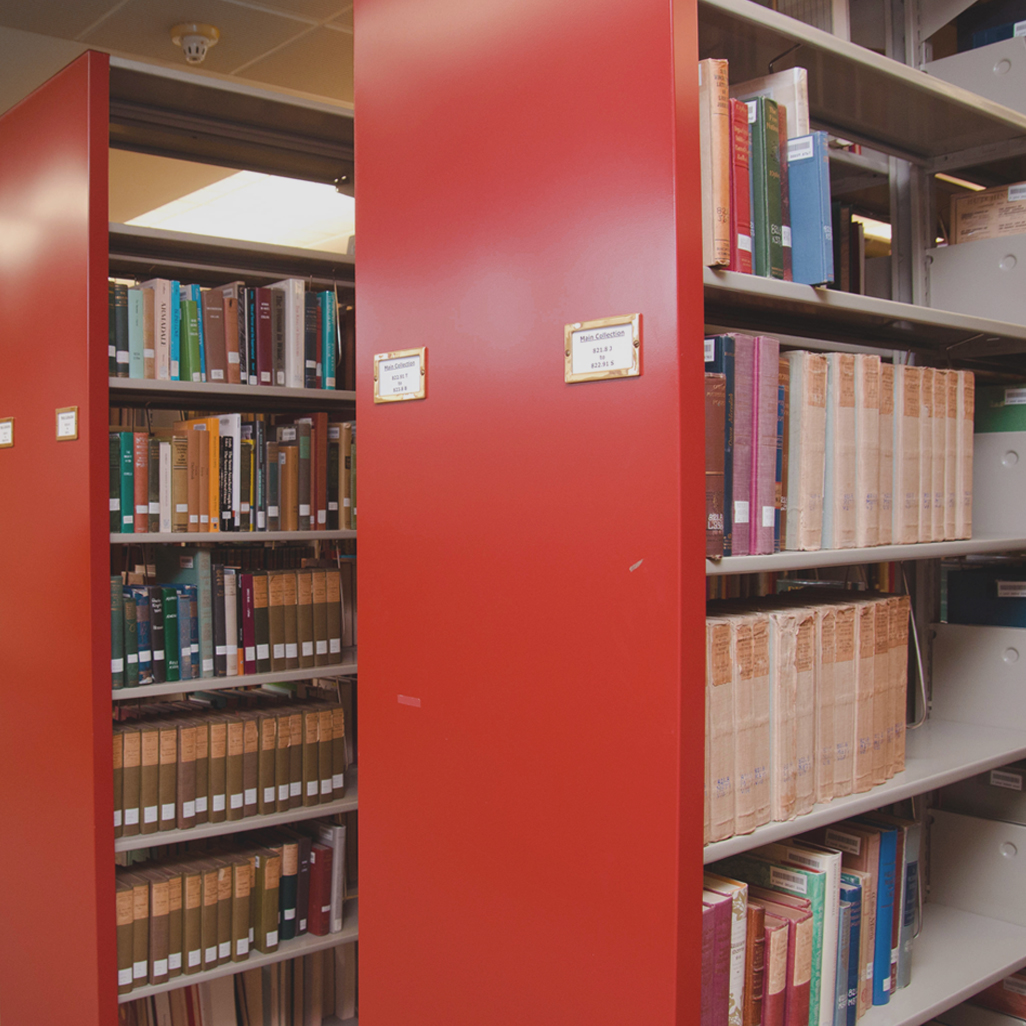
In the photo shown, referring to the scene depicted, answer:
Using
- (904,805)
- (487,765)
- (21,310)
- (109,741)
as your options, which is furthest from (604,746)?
(21,310)

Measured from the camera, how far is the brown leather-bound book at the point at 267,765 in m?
2.70

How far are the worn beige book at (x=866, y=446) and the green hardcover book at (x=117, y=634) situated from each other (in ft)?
5.90

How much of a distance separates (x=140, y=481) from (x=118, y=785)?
0.78 meters

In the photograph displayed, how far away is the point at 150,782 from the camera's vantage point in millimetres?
2488

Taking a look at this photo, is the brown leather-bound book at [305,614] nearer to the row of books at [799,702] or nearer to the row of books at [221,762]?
the row of books at [221,762]

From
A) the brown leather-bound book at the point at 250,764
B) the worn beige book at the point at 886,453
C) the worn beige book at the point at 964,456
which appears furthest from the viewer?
the brown leather-bound book at the point at 250,764

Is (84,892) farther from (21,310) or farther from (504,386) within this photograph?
(504,386)

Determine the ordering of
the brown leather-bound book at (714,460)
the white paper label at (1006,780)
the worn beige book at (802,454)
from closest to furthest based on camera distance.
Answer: the brown leather-bound book at (714,460) < the worn beige book at (802,454) < the white paper label at (1006,780)

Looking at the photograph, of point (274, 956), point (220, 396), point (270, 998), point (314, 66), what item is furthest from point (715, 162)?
point (314, 66)

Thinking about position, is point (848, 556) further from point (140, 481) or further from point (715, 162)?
point (140, 481)

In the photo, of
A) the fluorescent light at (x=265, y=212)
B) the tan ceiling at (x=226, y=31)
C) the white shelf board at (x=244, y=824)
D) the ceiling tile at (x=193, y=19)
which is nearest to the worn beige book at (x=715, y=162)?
the white shelf board at (x=244, y=824)

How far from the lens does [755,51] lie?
5.28 ft

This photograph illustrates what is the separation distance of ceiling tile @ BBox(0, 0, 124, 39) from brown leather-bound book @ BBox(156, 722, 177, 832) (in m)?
2.87

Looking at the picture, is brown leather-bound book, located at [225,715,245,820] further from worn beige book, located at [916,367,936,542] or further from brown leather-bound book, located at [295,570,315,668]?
worn beige book, located at [916,367,936,542]
